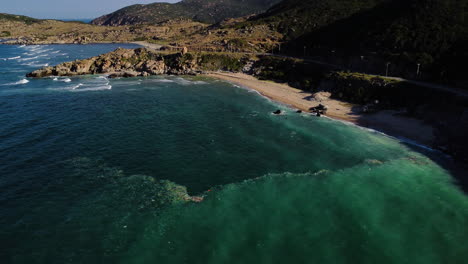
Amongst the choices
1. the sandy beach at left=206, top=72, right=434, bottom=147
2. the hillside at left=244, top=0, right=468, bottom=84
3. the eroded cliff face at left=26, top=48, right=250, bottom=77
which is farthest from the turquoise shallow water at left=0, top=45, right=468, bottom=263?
the eroded cliff face at left=26, top=48, right=250, bottom=77

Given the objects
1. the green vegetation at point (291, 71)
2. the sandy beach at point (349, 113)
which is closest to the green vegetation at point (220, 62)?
the green vegetation at point (291, 71)

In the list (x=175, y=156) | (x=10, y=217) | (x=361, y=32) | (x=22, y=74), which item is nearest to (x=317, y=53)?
(x=361, y=32)

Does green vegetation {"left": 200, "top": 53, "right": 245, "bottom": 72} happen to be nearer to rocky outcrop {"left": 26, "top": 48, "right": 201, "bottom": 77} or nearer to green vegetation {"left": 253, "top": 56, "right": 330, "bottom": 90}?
rocky outcrop {"left": 26, "top": 48, "right": 201, "bottom": 77}

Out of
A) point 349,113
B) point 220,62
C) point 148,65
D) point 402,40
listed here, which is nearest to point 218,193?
point 349,113

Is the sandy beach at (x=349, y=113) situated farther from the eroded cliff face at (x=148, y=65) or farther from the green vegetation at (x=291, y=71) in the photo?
the eroded cliff face at (x=148, y=65)

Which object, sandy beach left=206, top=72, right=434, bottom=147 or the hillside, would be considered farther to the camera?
the hillside

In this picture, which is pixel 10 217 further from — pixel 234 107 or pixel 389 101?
pixel 389 101
